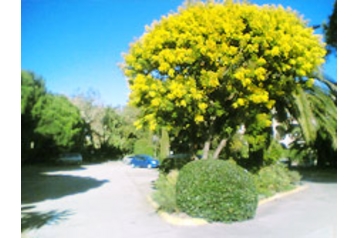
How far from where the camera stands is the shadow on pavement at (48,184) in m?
5.80

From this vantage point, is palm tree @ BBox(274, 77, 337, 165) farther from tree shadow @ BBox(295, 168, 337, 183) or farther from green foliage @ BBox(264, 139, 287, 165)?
green foliage @ BBox(264, 139, 287, 165)

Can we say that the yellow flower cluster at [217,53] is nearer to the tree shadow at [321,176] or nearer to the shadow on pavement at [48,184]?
the shadow on pavement at [48,184]

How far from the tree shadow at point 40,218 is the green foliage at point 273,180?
14.3 feet

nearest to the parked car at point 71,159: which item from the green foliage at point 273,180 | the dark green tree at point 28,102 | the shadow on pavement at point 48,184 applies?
the shadow on pavement at point 48,184

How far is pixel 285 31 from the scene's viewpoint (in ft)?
23.9

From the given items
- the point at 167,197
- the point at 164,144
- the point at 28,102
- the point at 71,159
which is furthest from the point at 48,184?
the point at 164,144

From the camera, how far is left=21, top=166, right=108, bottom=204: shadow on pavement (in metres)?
5.80

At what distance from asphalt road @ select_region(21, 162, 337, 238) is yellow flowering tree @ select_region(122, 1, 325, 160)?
1762mm

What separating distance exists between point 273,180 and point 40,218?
218 inches

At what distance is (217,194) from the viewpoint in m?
6.25
